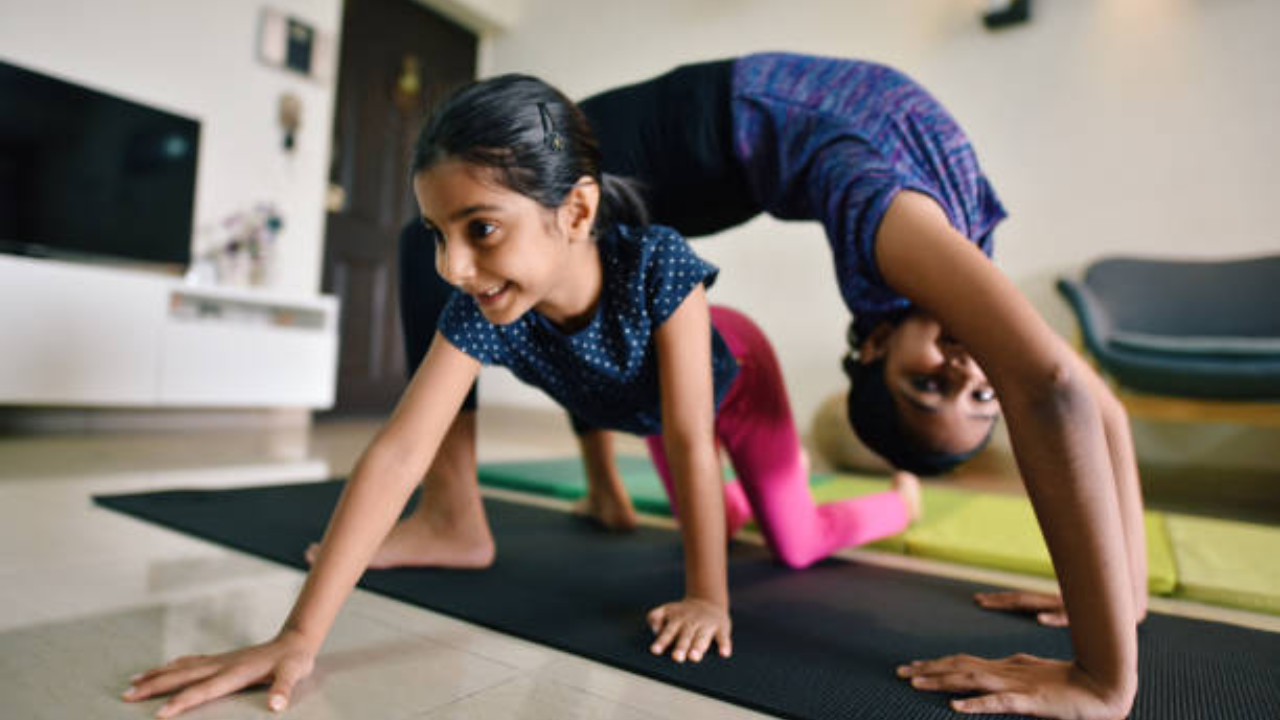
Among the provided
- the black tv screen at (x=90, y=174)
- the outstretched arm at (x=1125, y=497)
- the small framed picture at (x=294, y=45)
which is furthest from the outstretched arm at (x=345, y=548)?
the small framed picture at (x=294, y=45)

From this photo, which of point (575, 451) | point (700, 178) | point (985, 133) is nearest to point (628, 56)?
point (985, 133)

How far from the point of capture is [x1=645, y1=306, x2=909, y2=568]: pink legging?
1.27m

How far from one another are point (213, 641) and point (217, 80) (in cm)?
318

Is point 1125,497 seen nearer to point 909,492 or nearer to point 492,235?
point 909,492

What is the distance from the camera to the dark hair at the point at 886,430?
3.64 feet

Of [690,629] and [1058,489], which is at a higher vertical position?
[1058,489]

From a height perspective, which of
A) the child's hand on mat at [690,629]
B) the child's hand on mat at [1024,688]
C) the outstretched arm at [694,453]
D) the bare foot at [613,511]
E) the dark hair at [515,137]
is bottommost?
the bare foot at [613,511]

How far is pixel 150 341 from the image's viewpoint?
2.61 m

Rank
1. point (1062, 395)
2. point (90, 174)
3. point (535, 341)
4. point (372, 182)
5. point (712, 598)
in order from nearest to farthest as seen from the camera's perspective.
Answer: point (1062, 395)
point (712, 598)
point (535, 341)
point (90, 174)
point (372, 182)

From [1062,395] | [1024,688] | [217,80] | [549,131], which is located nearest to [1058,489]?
[1062,395]

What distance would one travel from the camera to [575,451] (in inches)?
114

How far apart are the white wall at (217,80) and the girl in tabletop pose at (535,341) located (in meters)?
2.74

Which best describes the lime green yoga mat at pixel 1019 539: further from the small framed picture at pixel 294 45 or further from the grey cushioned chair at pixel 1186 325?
the small framed picture at pixel 294 45

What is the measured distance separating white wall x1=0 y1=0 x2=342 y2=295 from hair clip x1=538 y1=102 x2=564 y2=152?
2886 mm
